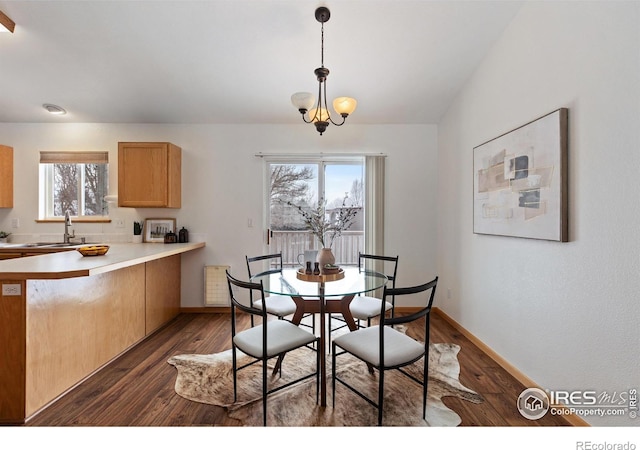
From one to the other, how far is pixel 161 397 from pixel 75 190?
3.24 m

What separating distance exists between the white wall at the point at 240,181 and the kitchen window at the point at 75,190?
0.41 ft

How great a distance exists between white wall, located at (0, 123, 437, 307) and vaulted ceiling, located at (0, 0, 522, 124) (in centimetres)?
20

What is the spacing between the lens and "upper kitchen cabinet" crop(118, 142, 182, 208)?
347 centimetres

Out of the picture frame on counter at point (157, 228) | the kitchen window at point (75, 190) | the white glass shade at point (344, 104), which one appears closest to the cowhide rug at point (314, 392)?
the picture frame on counter at point (157, 228)

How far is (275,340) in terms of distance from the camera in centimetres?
187

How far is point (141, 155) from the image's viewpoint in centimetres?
347

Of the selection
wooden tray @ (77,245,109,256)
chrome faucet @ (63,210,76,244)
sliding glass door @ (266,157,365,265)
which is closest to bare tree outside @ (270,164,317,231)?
sliding glass door @ (266,157,365,265)

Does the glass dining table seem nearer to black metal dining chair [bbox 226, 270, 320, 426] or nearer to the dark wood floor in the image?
black metal dining chair [bbox 226, 270, 320, 426]

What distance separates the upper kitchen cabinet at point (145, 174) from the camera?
3.47m

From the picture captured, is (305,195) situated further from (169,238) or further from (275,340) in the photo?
Result: (275,340)

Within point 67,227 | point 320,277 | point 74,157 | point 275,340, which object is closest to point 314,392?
point 275,340

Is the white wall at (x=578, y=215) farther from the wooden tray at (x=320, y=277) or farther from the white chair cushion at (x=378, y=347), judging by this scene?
the wooden tray at (x=320, y=277)

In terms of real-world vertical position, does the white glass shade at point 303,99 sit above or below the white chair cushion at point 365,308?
above
